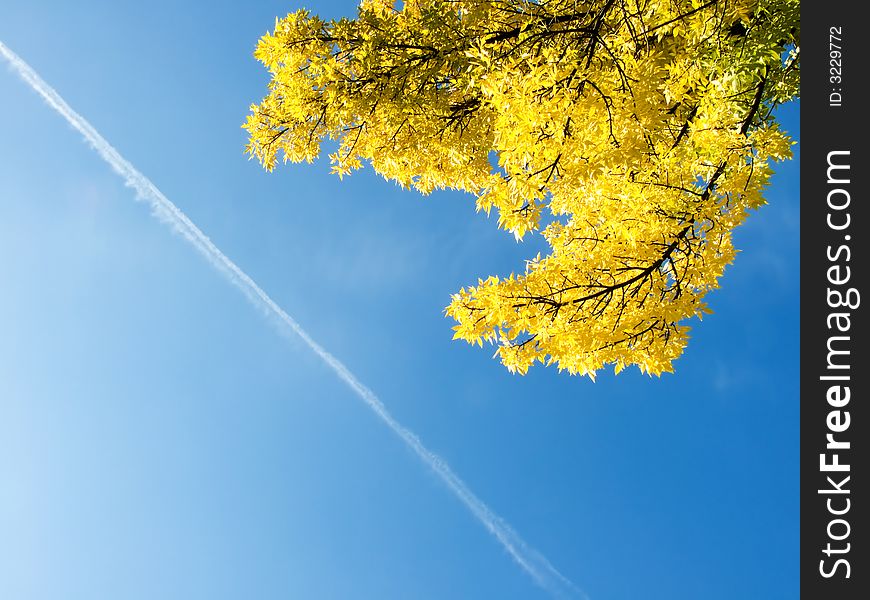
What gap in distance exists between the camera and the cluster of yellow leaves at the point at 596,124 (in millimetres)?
4043

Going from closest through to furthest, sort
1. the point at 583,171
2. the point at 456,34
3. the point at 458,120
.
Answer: the point at 583,171
the point at 456,34
the point at 458,120

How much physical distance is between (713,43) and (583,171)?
169cm

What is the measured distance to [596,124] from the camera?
4000 millimetres

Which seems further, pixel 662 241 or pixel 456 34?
pixel 456 34

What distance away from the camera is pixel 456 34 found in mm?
5387

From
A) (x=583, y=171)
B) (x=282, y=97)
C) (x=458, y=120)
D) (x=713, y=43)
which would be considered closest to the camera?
(x=583, y=171)

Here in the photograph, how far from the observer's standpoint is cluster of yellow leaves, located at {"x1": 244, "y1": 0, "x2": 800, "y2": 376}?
4.04 metres

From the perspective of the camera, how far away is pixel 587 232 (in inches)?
181

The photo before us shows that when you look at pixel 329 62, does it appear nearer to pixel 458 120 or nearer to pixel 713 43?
pixel 458 120
